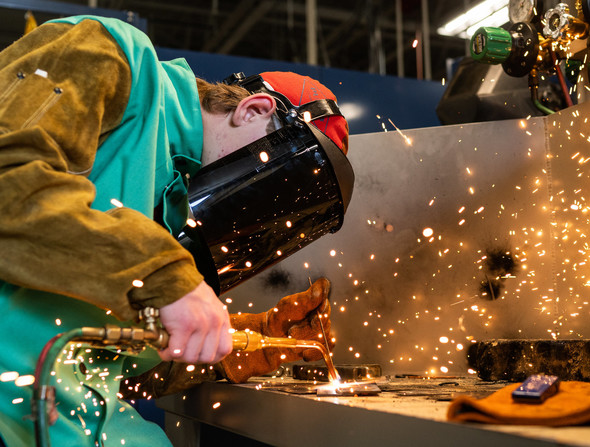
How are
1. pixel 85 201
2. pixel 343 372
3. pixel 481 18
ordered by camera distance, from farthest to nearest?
1. pixel 481 18
2. pixel 343 372
3. pixel 85 201

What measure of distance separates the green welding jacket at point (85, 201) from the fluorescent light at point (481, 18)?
2869 millimetres

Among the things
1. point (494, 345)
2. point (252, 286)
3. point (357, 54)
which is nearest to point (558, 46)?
point (494, 345)

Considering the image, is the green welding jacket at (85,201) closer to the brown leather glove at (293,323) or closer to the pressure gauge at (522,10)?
the brown leather glove at (293,323)

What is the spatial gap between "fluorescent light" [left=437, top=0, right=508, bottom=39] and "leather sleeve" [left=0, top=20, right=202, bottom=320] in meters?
3.04

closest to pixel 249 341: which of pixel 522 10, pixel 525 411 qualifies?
pixel 525 411

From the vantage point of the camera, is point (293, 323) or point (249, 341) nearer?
point (249, 341)

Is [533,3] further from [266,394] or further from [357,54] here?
[357,54]

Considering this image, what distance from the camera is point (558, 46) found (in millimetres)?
1559

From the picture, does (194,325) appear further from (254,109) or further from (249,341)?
(254,109)

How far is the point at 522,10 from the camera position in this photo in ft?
5.35

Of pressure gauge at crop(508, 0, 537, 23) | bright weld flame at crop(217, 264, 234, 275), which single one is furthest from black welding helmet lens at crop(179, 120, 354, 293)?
pressure gauge at crop(508, 0, 537, 23)

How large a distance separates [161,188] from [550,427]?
0.78 meters

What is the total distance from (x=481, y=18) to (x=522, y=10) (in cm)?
319

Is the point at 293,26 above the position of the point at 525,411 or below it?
above
